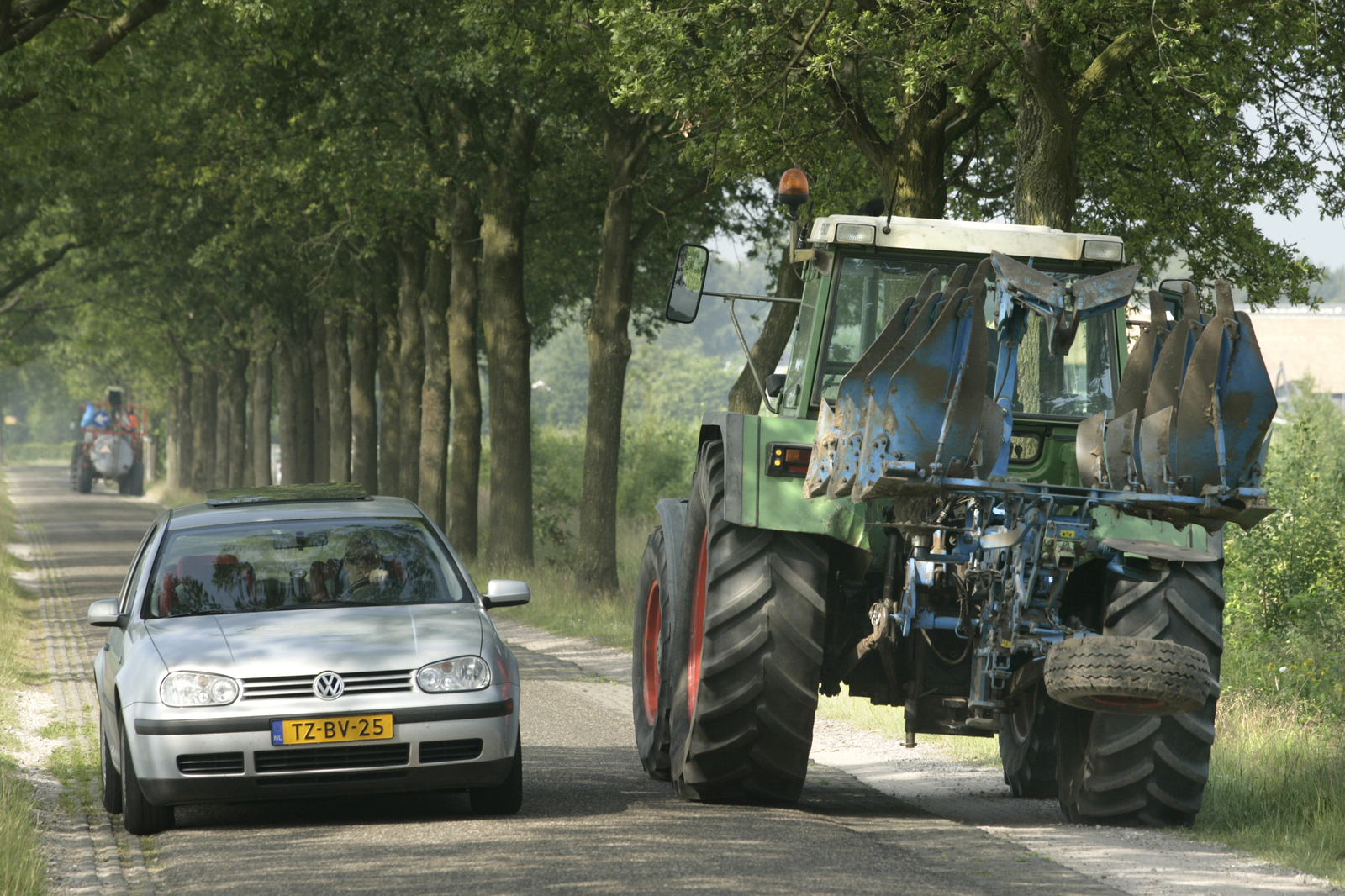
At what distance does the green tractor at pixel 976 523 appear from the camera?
653 cm

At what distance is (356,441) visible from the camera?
35094 millimetres

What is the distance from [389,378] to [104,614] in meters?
26.5

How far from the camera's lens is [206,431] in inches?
2163

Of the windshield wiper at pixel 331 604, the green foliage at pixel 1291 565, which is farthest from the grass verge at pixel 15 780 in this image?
the green foliage at pixel 1291 565

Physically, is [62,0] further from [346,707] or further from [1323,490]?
[1323,490]

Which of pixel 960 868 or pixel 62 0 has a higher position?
pixel 62 0

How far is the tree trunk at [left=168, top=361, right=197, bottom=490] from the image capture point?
58059mm

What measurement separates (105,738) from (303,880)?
7.82ft

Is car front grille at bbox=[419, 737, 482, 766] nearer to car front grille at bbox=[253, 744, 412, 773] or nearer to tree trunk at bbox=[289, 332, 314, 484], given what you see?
car front grille at bbox=[253, 744, 412, 773]

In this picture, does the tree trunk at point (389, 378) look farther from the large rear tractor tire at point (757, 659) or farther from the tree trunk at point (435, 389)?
the large rear tractor tire at point (757, 659)

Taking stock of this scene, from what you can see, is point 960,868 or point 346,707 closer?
point 960,868

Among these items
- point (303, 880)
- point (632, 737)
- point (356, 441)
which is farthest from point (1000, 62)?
point (356, 441)

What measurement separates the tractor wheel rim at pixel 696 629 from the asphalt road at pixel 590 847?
0.57 m

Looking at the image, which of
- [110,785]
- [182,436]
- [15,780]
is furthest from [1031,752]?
[182,436]
